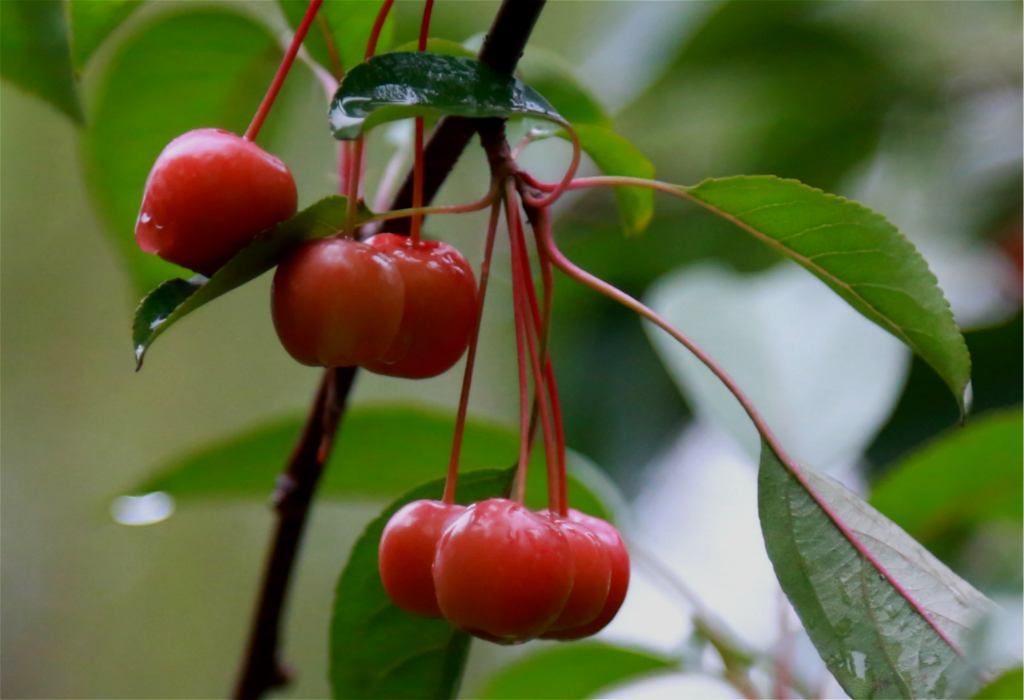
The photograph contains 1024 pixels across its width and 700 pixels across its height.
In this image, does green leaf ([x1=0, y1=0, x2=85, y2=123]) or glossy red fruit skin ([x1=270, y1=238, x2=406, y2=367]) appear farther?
green leaf ([x1=0, y1=0, x2=85, y2=123])

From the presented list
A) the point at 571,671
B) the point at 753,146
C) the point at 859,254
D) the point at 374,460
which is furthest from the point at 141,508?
the point at 753,146

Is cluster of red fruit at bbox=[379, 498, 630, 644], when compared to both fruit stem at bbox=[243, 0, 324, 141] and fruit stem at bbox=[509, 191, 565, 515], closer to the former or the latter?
fruit stem at bbox=[509, 191, 565, 515]

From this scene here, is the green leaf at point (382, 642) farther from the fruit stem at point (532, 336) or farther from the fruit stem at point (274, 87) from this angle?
the fruit stem at point (274, 87)

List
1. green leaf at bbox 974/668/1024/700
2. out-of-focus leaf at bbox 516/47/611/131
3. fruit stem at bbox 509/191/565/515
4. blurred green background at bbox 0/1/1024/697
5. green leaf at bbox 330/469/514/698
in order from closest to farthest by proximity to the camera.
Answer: green leaf at bbox 974/668/1024/700, fruit stem at bbox 509/191/565/515, green leaf at bbox 330/469/514/698, out-of-focus leaf at bbox 516/47/611/131, blurred green background at bbox 0/1/1024/697

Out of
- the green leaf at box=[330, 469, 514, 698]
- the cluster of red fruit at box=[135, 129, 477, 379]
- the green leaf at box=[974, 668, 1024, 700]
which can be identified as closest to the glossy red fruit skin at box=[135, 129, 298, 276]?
the cluster of red fruit at box=[135, 129, 477, 379]

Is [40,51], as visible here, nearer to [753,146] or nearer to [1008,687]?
[1008,687]

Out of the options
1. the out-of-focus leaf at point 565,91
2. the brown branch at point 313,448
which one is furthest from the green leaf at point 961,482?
the brown branch at point 313,448
